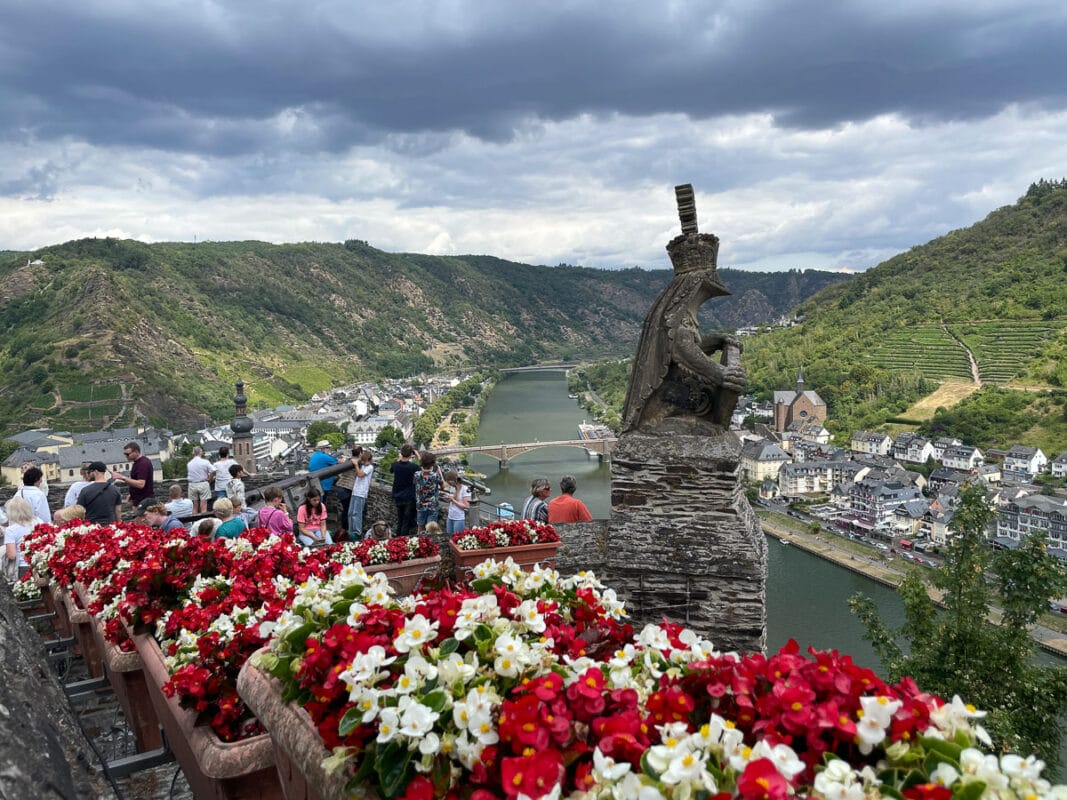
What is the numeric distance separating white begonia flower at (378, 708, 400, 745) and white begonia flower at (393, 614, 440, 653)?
0.20m

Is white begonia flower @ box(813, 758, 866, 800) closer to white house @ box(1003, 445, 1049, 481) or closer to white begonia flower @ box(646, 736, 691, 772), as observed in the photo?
white begonia flower @ box(646, 736, 691, 772)

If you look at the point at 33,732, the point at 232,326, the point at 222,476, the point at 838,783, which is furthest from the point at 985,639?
the point at 232,326

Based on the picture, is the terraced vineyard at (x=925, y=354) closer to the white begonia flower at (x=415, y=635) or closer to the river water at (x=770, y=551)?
the river water at (x=770, y=551)

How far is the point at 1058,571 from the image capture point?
11.9 m

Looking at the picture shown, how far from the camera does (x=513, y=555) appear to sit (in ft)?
18.1

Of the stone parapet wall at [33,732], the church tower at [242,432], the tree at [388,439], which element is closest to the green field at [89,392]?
the tree at [388,439]

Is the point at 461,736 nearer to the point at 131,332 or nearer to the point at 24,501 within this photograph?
the point at 24,501

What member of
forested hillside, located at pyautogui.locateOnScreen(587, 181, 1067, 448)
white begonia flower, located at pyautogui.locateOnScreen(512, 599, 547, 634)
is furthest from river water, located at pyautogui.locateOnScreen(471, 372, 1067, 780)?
forested hillside, located at pyautogui.locateOnScreen(587, 181, 1067, 448)

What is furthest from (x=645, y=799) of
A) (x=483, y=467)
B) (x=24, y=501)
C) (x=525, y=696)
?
(x=483, y=467)

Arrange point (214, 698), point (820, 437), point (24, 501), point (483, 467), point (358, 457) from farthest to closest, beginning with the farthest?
point (820, 437) < point (483, 467) < point (358, 457) < point (24, 501) < point (214, 698)

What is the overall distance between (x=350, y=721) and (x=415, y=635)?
0.23 meters

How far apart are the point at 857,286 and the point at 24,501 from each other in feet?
404

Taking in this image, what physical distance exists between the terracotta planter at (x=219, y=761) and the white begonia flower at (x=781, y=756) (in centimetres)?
148

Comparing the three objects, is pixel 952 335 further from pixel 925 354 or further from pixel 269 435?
pixel 269 435
